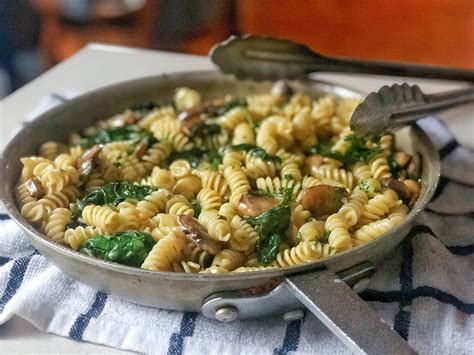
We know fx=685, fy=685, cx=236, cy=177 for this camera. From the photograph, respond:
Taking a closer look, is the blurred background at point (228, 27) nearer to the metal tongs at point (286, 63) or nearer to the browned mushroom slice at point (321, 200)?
the metal tongs at point (286, 63)

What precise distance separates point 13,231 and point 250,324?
39 cm

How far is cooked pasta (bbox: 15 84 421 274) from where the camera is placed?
33.4 inches

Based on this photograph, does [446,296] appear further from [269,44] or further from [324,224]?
[269,44]

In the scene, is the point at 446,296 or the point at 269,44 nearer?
the point at 446,296

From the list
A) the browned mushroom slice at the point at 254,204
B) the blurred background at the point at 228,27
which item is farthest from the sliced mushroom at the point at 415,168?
the blurred background at the point at 228,27

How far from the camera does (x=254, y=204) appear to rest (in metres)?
0.91

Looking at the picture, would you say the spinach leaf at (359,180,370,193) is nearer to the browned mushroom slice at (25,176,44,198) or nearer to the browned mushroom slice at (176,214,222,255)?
the browned mushroom slice at (176,214,222,255)

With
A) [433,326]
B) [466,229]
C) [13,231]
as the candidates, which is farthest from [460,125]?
[13,231]

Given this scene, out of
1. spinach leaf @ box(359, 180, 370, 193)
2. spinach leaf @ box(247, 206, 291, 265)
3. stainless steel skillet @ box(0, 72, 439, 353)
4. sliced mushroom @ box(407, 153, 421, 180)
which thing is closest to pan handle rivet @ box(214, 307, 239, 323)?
stainless steel skillet @ box(0, 72, 439, 353)

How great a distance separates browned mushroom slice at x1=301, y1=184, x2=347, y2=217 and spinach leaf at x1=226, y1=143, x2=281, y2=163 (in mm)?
131

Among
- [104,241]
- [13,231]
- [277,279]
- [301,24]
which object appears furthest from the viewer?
[301,24]

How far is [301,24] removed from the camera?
7.27ft

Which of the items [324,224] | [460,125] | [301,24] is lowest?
[301,24]

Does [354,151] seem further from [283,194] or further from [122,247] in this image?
[122,247]
